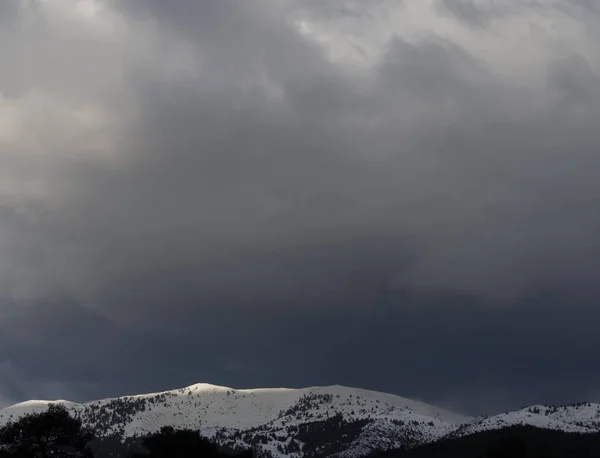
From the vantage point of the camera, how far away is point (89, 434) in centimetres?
16825

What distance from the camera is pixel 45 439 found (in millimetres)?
166250

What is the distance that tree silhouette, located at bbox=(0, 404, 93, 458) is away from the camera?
166 metres

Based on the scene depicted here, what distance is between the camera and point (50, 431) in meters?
167

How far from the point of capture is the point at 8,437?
550 ft

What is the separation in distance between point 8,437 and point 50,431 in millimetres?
7649

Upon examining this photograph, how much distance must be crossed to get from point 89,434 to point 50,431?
257 inches

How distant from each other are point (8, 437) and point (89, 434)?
45.1 ft

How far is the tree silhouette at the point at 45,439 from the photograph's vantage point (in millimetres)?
165875
